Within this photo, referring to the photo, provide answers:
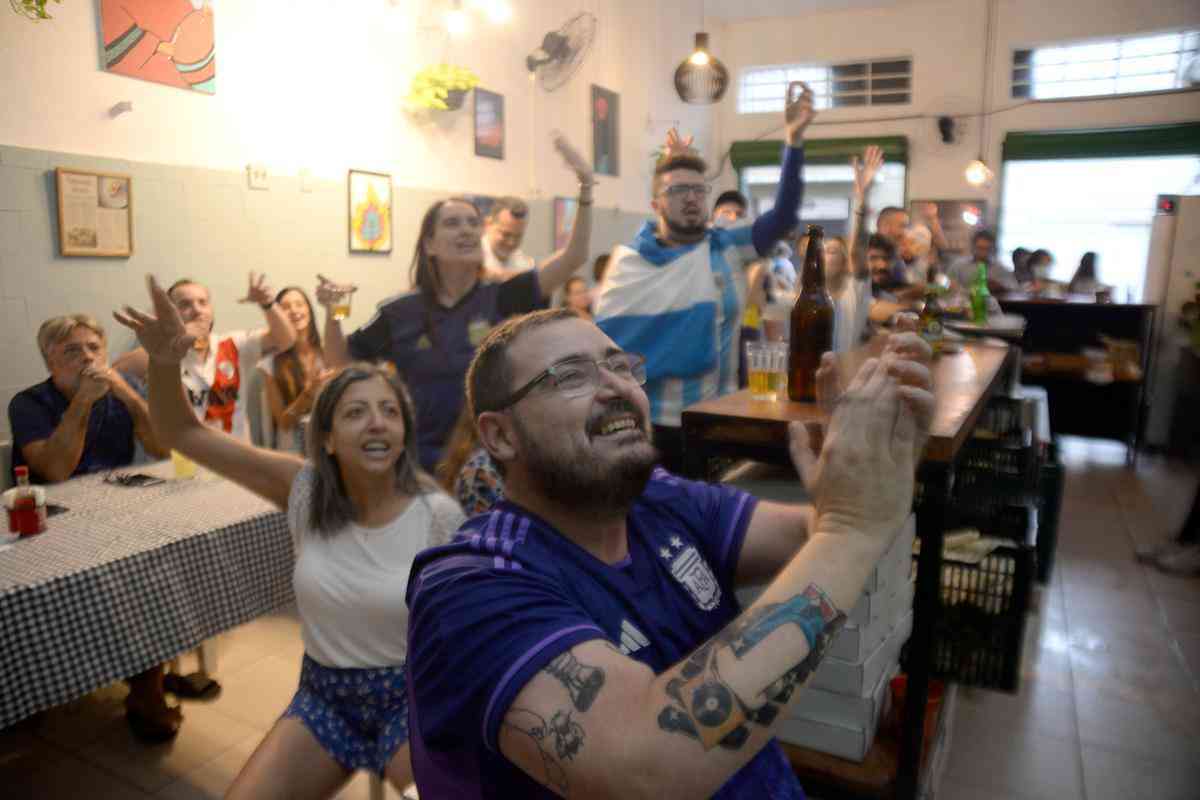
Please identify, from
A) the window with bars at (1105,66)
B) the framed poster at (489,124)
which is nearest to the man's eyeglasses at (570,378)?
the framed poster at (489,124)

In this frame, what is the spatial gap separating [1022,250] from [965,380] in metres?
8.12

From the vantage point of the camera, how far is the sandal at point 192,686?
111 inches

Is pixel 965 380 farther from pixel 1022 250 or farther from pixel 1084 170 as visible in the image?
pixel 1084 170

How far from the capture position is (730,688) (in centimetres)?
74

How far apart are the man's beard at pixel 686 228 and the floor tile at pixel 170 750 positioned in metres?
2.04

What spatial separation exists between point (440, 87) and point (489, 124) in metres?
0.73

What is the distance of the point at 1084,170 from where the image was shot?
8953 mm

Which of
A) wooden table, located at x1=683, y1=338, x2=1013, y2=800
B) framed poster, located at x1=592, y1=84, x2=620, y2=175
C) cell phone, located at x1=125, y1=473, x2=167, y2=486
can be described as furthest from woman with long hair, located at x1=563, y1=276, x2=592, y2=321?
wooden table, located at x1=683, y1=338, x2=1013, y2=800

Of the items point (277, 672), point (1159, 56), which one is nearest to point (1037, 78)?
point (1159, 56)

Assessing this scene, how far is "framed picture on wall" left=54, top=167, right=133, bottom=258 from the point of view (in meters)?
3.40

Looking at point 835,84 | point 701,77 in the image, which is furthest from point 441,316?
point 835,84

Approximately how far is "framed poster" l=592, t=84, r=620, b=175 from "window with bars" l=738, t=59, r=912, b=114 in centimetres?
235

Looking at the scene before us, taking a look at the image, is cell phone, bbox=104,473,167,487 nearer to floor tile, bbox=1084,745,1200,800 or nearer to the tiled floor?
the tiled floor

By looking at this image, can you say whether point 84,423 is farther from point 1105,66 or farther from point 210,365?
point 1105,66
